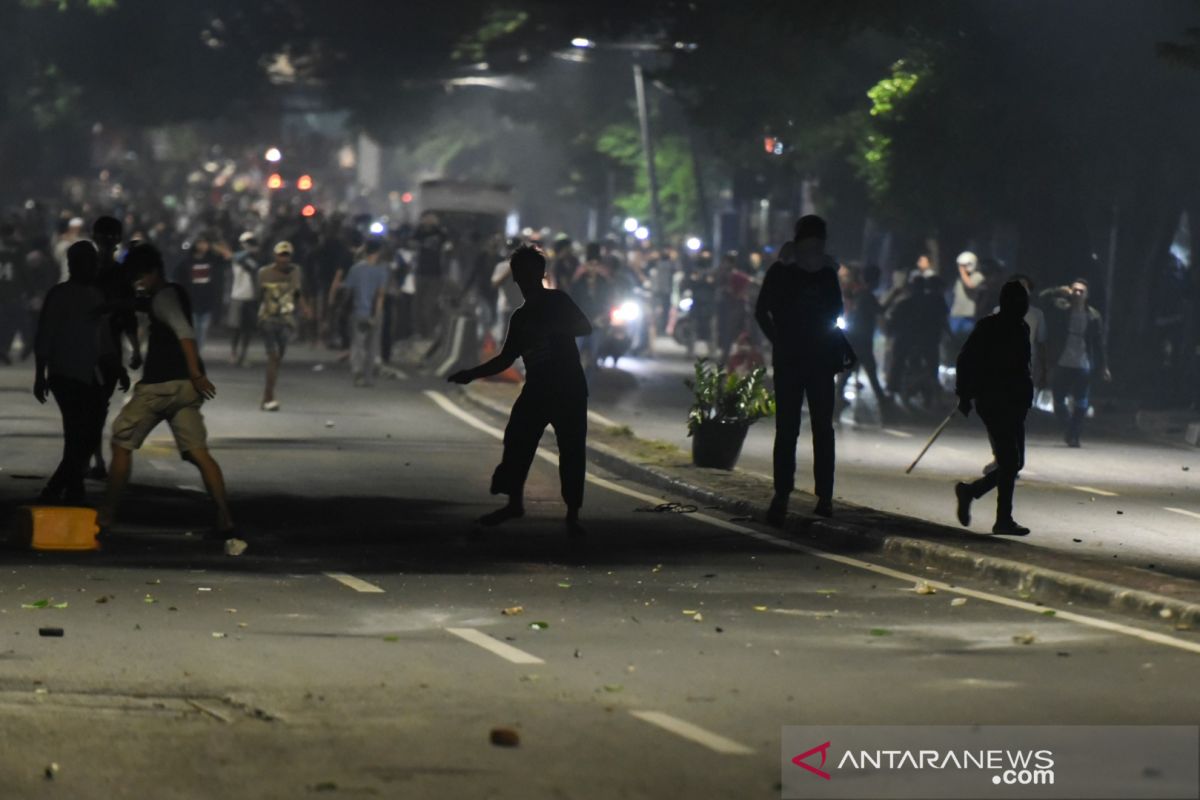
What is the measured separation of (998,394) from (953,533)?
169 cm

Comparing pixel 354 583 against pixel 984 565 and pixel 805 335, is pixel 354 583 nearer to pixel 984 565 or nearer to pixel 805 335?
pixel 984 565

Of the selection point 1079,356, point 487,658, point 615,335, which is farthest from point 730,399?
point 615,335

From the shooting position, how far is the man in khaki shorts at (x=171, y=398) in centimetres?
1439

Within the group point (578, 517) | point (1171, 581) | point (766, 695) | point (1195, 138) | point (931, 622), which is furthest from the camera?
point (1195, 138)

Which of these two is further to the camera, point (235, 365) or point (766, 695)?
point (235, 365)

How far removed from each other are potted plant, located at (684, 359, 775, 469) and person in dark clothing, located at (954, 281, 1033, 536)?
10.2ft

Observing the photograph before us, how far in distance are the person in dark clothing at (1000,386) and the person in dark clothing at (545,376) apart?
2.64 m

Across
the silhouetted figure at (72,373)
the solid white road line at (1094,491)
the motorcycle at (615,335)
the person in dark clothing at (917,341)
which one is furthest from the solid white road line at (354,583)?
the motorcycle at (615,335)

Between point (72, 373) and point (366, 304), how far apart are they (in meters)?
13.7

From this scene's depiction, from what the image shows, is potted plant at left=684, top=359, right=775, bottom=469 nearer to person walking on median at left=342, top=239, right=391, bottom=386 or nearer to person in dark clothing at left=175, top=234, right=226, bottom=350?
person walking on median at left=342, top=239, right=391, bottom=386

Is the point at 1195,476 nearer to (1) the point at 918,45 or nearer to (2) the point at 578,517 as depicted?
(2) the point at 578,517

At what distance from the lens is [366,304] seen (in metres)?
29.6

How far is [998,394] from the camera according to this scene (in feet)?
53.6

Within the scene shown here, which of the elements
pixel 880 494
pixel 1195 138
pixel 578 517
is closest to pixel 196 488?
pixel 578 517
